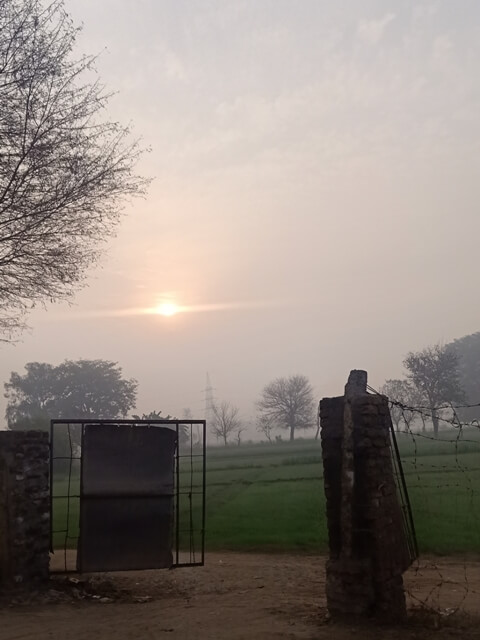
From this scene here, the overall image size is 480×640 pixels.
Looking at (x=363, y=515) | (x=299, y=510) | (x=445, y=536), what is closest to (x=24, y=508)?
(x=363, y=515)

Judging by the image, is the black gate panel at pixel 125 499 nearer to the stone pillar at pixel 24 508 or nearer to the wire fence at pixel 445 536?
the stone pillar at pixel 24 508

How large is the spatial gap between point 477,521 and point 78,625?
11845mm

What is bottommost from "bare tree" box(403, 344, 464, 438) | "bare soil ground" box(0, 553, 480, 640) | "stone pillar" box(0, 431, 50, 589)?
"bare soil ground" box(0, 553, 480, 640)

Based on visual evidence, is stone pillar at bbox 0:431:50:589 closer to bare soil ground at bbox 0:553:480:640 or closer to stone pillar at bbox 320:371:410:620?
bare soil ground at bbox 0:553:480:640

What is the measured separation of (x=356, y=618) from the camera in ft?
25.6

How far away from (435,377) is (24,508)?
2646 inches

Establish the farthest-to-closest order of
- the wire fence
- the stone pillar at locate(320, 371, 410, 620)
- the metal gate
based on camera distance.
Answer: the metal gate < the wire fence < the stone pillar at locate(320, 371, 410, 620)

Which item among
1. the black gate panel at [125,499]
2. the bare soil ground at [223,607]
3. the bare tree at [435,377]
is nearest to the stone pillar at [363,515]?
the bare soil ground at [223,607]

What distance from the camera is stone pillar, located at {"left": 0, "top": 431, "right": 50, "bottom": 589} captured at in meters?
9.95

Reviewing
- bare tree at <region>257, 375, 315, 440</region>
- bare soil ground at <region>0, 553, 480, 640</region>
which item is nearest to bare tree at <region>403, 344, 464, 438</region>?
bare tree at <region>257, 375, 315, 440</region>

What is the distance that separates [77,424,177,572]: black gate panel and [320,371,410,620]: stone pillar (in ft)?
11.8

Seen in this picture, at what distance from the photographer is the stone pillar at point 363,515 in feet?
25.7

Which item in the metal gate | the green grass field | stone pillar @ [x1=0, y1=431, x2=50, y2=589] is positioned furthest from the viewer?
the green grass field

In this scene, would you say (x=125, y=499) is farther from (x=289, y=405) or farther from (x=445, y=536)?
(x=289, y=405)
